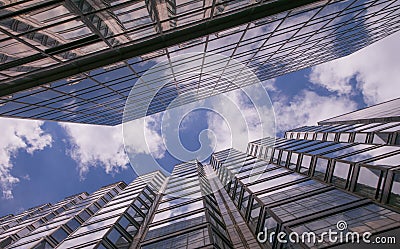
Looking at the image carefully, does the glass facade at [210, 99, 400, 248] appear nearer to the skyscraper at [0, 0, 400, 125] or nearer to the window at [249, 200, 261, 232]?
the window at [249, 200, 261, 232]

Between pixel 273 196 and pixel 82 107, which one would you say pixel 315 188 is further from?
pixel 82 107

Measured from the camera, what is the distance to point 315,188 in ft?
62.4

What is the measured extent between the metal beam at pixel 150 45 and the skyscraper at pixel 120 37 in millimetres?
43

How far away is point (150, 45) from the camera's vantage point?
14.5 metres

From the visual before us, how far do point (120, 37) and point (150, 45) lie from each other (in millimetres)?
1691

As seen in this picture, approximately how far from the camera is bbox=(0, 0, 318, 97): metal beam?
46.3 feet

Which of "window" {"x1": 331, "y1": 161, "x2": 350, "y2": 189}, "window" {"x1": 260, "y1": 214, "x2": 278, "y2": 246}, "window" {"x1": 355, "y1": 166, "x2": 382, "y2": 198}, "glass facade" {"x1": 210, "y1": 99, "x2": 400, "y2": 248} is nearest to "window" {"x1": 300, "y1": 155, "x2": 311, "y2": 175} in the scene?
"glass facade" {"x1": 210, "y1": 99, "x2": 400, "y2": 248}

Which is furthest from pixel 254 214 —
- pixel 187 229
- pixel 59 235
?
pixel 59 235

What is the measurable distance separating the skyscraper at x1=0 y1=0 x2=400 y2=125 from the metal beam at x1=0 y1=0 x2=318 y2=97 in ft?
0.14

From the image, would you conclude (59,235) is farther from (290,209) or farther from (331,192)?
(331,192)

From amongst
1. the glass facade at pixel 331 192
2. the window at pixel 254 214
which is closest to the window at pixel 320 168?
the glass facade at pixel 331 192

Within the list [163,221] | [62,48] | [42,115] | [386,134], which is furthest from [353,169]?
[42,115]

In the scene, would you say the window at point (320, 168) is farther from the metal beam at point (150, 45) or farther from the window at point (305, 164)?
the metal beam at point (150, 45)

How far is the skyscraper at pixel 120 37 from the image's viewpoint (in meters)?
10.6
